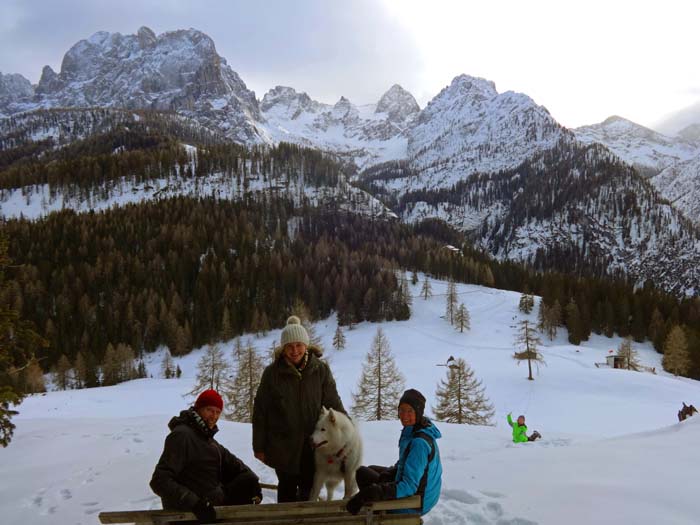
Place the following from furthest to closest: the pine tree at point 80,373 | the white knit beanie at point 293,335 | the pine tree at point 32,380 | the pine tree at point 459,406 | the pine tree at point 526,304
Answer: the pine tree at point 526,304, the pine tree at point 80,373, the pine tree at point 32,380, the pine tree at point 459,406, the white knit beanie at point 293,335

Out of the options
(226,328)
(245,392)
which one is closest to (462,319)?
(226,328)

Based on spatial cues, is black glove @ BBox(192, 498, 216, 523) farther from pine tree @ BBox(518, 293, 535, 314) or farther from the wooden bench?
pine tree @ BBox(518, 293, 535, 314)

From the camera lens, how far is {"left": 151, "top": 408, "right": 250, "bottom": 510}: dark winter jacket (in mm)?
3975

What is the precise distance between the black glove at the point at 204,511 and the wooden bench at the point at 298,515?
62 millimetres

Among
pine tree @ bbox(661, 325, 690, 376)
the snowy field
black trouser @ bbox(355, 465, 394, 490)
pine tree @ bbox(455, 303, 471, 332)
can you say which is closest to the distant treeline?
pine tree @ bbox(661, 325, 690, 376)

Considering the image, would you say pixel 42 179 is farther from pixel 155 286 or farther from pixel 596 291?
pixel 596 291

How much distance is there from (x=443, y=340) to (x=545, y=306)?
24375 mm

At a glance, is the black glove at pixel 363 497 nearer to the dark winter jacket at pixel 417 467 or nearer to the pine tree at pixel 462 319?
the dark winter jacket at pixel 417 467

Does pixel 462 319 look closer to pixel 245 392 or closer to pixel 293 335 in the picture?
pixel 245 392

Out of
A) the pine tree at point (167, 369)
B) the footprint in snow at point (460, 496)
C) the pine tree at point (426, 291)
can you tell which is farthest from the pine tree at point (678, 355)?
the pine tree at point (167, 369)

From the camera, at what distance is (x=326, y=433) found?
15.7ft

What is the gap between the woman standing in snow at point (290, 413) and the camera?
16.2ft

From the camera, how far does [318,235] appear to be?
13700cm

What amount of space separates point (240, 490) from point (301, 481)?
2.47ft
